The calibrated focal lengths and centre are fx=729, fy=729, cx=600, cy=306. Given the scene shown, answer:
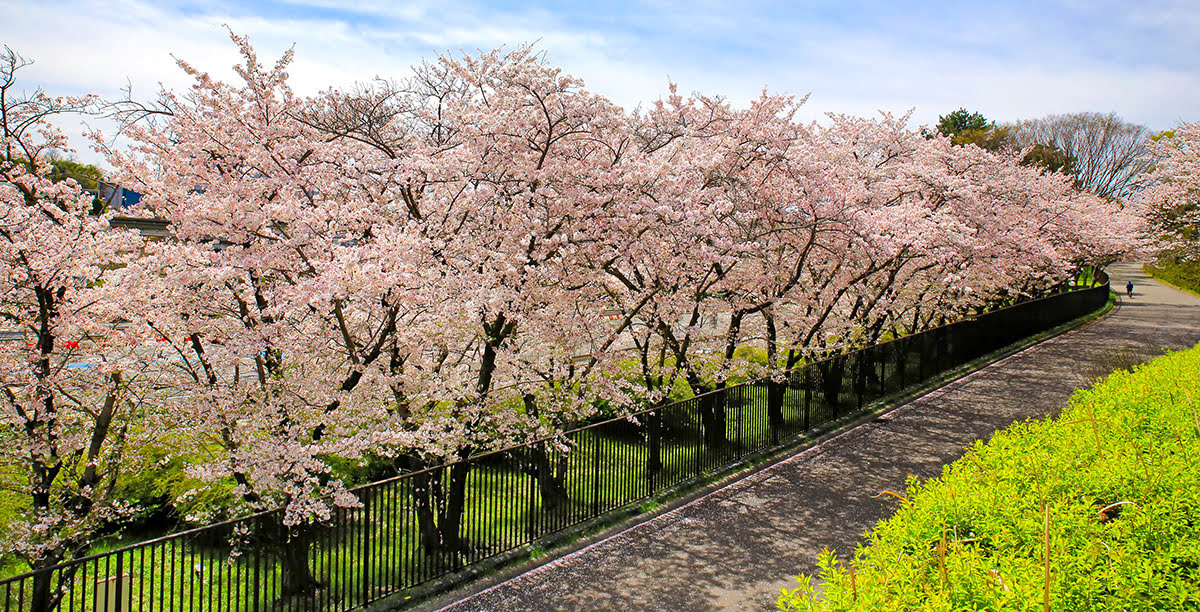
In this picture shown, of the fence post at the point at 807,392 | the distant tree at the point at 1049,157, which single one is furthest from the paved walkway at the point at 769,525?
the distant tree at the point at 1049,157

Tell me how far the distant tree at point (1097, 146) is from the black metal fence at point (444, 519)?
4828cm

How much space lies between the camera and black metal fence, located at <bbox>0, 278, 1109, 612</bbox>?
19.7 feet

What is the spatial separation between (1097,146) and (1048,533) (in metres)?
59.8

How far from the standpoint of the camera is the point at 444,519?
7.86 m

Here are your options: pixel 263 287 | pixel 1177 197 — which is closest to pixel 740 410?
pixel 263 287

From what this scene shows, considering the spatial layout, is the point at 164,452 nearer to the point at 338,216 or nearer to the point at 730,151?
the point at 338,216

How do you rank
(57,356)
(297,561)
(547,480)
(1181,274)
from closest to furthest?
(57,356) < (297,561) < (547,480) < (1181,274)

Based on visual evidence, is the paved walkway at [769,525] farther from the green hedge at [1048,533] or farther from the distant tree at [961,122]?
the distant tree at [961,122]

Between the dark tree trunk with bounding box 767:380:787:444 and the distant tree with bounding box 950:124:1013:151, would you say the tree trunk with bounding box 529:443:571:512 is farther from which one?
the distant tree with bounding box 950:124:1013:151

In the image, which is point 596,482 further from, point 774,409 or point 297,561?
point 774,409

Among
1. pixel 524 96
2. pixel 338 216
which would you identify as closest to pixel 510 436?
pixel 338 216

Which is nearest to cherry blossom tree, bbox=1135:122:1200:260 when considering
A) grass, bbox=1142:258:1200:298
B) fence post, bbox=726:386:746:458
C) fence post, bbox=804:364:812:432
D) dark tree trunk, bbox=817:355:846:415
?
grass, bbox=1142:258:1200:298

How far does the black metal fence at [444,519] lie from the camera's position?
19.7 ft

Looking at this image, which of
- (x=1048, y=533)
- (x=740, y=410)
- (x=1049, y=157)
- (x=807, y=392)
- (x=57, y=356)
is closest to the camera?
(x=1048, y=533)
